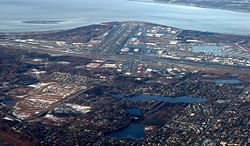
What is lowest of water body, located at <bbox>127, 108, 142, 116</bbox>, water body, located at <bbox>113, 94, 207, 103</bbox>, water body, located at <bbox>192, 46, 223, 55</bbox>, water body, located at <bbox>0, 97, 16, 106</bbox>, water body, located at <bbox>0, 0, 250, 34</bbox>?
water body, located at <bbox>127, 108, 142, 116</bbox>

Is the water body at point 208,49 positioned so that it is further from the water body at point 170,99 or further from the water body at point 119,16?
the water body at point 170,99

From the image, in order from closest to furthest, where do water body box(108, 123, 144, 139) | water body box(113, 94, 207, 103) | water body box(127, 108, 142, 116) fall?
1. water body box(108, 123, 144, 139)
2. water body box(127, 108, 142, 116)
3. water body box(113, 94, 207, 103)

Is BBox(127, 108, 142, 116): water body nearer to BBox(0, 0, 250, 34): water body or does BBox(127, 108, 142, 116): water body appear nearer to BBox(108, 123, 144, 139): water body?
BBox(108, 123, 144, 139): water body

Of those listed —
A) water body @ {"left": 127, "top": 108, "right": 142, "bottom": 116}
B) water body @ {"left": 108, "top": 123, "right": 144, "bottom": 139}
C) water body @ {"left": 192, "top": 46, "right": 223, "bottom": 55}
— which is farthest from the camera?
water body @ {"left": 192, "top": 46, "right": 223, "bottom": 55}

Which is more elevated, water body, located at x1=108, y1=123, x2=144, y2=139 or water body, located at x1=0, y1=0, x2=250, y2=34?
water body, located at x1=0, y1=0, x2=250, y2=34

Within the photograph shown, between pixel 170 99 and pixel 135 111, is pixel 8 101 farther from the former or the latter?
pixel 170 99

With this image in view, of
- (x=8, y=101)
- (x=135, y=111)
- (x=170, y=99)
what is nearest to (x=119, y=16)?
(x=170, y=99)

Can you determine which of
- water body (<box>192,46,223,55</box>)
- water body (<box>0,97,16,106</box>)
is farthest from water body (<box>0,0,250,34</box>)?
water body (<box>0,97,16,106</box>)

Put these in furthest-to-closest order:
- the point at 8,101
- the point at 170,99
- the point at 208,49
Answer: the point at 208,49 < the point at 170,99 < the point at 8,101
